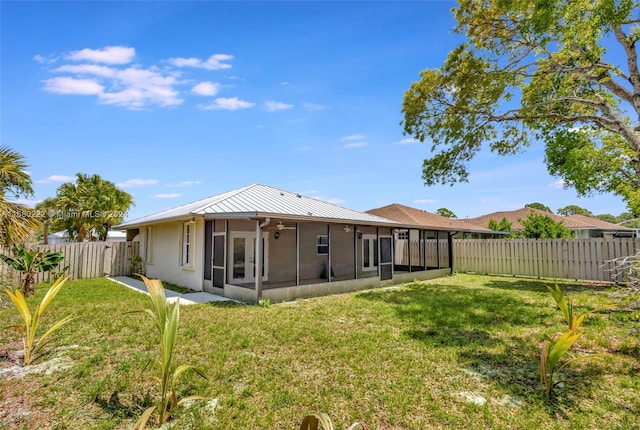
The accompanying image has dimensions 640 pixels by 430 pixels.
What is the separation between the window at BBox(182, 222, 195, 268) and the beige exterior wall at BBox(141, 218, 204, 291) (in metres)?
0.15

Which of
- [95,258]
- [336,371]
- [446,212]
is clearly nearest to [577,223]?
[446,212]

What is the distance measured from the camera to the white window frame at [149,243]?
1470 cm

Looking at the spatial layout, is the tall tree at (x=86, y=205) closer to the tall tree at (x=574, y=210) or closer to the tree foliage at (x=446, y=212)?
the tree foliage at (x=446, y=212)

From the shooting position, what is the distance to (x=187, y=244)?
1184cm

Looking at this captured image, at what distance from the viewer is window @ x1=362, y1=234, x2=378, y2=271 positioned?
585 inches

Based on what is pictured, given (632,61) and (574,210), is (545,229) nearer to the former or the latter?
(632,61)

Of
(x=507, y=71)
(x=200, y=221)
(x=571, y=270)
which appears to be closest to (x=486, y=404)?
(x=200, y=221)

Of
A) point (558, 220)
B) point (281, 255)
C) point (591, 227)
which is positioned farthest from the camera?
point (558, 220)

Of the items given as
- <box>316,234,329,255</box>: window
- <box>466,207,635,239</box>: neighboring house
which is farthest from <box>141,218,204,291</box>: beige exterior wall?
<box>466,207,635,239</box>: neighboring house

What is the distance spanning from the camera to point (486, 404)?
358 centimetres

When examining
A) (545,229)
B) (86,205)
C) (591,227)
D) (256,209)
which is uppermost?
(86,205)

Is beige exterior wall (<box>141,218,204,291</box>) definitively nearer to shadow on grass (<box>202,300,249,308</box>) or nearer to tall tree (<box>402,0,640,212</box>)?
shadow on grass (<box>202,300,249,308</box>)

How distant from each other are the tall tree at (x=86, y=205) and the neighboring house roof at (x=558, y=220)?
32906 mm

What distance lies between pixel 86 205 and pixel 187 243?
56.5 ft
